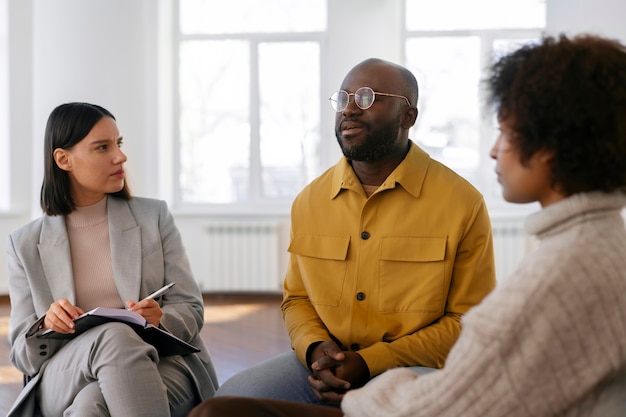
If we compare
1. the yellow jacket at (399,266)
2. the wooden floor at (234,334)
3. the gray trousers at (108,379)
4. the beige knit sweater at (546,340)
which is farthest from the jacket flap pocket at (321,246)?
the wooden floor at (234,334)

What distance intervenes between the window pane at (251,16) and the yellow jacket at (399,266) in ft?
18.3

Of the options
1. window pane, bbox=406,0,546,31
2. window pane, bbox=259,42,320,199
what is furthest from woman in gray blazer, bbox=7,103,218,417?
window pane, bbox=406,0,546,31

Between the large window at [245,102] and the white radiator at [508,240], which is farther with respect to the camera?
the large window at [245,102]

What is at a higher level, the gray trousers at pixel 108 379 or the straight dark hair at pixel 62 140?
the straight dark hair at pixel 62 140

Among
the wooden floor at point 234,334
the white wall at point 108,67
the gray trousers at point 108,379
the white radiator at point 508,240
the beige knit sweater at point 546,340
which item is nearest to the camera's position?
the beige knit sweater at point 546,340

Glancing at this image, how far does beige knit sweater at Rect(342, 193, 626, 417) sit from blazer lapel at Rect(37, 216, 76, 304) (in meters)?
1.66

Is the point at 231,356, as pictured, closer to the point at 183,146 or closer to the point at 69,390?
the point at 69,390

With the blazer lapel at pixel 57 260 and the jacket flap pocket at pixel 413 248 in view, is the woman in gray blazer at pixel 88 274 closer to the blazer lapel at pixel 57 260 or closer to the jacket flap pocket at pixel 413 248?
the blazer lapel at pixel 57 260

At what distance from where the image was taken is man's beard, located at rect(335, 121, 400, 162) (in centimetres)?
255

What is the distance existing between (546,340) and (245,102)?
6910 millimetres

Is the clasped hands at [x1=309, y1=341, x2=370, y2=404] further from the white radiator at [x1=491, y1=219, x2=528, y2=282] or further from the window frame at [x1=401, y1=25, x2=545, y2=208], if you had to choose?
the window frame at [x1=401, y1=25, x2=545, y2=208]

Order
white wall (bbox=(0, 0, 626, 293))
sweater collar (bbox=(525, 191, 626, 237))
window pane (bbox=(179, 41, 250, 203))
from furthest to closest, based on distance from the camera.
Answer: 1. window pane (bbox=(179, 41, 250, 203))
2. white wall (bbox=(0, 0, 626, 293))
3. sweater collar (bbox=(525, 191, 626, 237))

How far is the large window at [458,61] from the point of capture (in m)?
7.88

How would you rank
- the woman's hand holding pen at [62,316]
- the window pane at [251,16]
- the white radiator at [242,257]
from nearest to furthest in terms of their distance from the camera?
the woman's hand holding pen at [62,316] < the white radiator at [242,257] < the window pane at [251,16]
